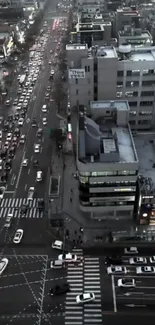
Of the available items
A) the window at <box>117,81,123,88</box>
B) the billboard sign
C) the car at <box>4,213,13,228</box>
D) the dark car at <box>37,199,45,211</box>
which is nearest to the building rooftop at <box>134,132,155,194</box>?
the window at <box>117,81,123,88</box>

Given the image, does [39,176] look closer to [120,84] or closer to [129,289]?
[120,84]

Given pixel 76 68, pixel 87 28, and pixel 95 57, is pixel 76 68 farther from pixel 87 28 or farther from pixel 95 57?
pixel 87 28

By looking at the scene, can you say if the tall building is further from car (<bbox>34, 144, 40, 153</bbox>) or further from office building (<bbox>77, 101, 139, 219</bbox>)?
car (<bbox>34, 144, 40, 153</bbox>)

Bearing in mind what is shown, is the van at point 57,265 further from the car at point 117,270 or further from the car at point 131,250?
the car at point 131,250

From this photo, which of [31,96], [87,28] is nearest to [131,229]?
[31,96]

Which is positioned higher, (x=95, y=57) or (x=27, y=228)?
(x=95, y=57)

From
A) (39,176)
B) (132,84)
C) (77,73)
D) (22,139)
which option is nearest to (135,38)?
(132,84)

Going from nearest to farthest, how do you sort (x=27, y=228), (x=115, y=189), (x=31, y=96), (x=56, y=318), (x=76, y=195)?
(x=56, y=318) → (x=115, y=189) → (x=27, y=228) → (x=76, y=195) → (x=31, y=96)
